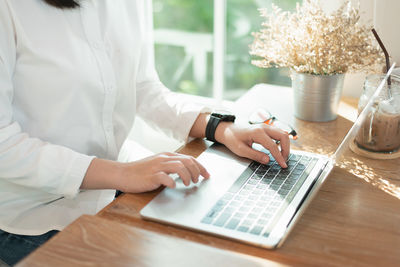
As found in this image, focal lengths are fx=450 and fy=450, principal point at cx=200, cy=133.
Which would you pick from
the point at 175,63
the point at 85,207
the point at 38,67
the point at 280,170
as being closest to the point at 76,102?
the point at 38,67

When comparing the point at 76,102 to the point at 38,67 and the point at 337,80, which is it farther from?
the point at 337,80

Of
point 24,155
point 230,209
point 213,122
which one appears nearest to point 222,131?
point 213,122

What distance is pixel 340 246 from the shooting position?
0.73 meters

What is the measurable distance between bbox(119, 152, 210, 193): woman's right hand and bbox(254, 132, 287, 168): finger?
0.57 ft

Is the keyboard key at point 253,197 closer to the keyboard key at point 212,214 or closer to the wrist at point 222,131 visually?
the keyboard key at point 212,214

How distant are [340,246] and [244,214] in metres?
0.17

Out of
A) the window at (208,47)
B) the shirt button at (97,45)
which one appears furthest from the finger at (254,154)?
the window at (208,47)

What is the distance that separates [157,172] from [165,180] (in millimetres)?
28

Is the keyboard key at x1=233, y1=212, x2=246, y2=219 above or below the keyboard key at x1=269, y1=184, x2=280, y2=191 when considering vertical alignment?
above

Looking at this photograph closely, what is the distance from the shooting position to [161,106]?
1.29m

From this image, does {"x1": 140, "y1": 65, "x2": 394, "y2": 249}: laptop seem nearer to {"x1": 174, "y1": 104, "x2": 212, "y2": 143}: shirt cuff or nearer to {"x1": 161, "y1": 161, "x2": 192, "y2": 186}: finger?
{"x1": 161, "y1": 161, "x2": 192, "y2": 186}: finger

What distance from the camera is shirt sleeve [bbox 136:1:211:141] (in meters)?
1.21

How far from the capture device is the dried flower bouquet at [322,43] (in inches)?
45.3

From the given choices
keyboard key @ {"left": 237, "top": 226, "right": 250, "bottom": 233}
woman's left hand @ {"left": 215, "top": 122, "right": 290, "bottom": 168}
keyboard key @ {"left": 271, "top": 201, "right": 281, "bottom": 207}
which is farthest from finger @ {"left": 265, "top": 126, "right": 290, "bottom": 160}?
keyboard key @ {"left": 237, "top": 226, "right": 250, "bottom": 233}
